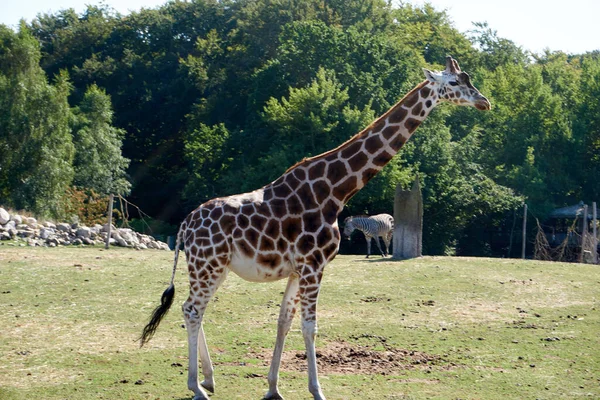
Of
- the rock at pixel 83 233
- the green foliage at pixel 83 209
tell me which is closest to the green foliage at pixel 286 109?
the green foliage at pixel 83 209

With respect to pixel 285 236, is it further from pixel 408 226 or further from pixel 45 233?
pixel 45 233

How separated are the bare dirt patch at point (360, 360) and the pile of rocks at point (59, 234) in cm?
1506

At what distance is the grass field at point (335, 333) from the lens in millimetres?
11422

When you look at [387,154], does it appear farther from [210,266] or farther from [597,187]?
[597,187]

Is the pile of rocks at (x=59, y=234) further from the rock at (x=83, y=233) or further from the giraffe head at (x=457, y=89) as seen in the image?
the giraffe head at (x=457, y=89)

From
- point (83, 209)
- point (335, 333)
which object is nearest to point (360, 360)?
point (335, 333)

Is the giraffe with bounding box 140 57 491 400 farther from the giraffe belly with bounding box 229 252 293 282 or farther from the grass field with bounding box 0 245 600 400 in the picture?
the grass field with bounding box 0 245 600 400

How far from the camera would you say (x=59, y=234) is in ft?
89.4

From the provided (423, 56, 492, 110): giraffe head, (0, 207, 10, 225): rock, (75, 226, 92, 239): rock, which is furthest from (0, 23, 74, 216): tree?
(423, 56, 492, 110): giraffe head

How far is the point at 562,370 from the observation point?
12.4 metres

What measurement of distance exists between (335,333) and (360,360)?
1798 mm

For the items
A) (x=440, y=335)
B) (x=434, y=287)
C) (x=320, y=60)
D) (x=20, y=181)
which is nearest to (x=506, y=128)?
(x=320, y=60)

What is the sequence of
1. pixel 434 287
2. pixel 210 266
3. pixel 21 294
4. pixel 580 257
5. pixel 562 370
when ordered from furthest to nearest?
pixel 580 257 → pixel 434 287 → pixel 21 294 → pixel 562 370 → pixel 210 266

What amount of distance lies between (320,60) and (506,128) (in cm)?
1430
